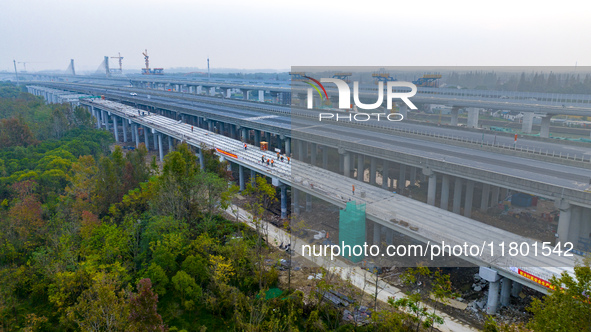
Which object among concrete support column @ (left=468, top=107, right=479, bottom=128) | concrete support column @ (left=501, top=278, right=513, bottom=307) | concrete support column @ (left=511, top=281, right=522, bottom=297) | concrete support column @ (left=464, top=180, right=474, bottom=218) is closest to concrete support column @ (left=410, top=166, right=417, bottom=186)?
concrete support column @ (left=464, top=180, right=474, bottom=218)

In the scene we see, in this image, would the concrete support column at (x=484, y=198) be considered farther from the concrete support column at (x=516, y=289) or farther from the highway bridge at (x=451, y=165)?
the concrete support column at (x=516, y=289)

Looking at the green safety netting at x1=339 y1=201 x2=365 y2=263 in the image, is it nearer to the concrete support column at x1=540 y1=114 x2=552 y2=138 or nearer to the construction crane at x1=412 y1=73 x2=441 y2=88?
the concrete support column at x1=540 y1=114 x2=552 y2=138

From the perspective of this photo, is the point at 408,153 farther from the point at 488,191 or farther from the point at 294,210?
the point at 294,210

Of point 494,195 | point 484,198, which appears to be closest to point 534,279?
point 484,198

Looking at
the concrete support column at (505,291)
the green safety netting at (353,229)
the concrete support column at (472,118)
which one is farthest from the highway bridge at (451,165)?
the concrete support column at (472,118)

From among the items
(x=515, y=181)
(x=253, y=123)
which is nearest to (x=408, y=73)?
(x=253, y=123)

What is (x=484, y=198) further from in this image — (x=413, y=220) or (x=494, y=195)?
(x=413, y=220)
